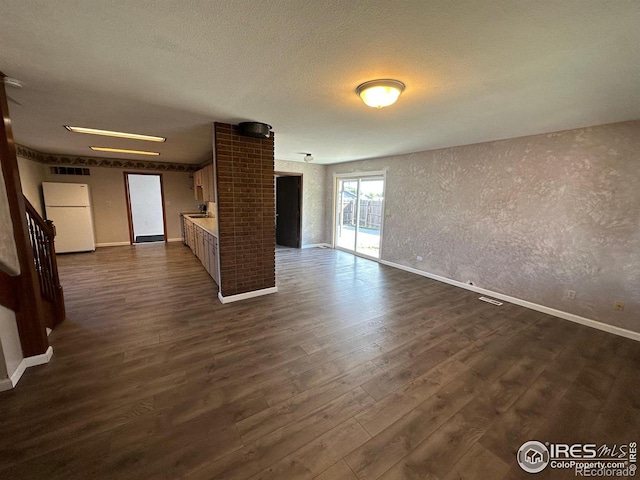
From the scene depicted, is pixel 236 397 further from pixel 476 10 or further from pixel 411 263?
pixel 411 263

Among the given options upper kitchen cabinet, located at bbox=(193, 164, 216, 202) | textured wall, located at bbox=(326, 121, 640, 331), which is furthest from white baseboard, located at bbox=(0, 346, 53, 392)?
textured wall, located at bbox=(326, 121, 640, 331)

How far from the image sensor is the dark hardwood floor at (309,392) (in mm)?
1463

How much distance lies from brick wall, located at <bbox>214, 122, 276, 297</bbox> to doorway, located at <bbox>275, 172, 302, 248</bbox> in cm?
327

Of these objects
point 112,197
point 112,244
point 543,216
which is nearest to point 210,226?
point 112,197

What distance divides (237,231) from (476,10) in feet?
10.6

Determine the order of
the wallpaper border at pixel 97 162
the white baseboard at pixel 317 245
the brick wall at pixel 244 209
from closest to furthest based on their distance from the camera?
1. the brick wall at pixel 244 209
2. the wallpaper border at pixel 97 162
3. the white baseboard at pixel 317 245

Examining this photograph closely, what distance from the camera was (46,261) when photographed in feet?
9.11

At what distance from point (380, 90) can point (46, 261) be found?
155 inches

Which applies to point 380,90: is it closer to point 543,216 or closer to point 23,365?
point 543,216

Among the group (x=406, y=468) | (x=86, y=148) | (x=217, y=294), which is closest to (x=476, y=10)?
(x=406, y=468)

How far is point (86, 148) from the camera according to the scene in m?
5.26

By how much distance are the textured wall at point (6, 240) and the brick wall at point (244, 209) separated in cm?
181

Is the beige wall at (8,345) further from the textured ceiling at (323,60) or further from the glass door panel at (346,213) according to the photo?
the glass door panel at (346,213)

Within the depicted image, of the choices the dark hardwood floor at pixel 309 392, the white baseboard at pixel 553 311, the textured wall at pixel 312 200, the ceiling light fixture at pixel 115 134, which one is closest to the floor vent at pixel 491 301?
the white baseboard at pixel 553 311
